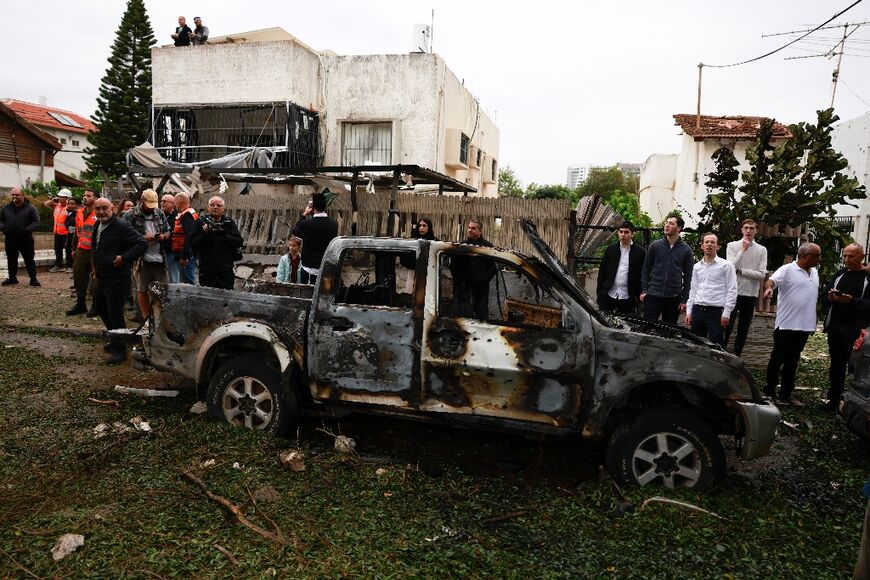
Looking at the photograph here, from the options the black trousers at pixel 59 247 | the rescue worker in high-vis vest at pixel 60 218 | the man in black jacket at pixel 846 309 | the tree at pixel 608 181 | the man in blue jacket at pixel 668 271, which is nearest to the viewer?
the man in black jacket at pixel 846 309

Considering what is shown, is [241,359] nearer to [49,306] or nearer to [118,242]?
[118,242]

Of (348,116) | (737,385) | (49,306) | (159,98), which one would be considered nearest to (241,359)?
(737,385)

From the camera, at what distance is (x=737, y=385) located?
4043 mm

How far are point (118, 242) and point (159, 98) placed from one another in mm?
14231

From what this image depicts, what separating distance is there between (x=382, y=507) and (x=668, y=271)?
500cm

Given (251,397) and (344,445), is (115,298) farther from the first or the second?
(344,445)

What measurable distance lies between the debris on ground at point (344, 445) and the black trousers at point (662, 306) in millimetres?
4366

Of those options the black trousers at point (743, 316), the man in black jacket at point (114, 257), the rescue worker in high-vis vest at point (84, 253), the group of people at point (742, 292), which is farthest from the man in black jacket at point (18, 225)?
the black trousers at point (743, 316)

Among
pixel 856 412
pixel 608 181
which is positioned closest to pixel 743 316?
pixel 856 412

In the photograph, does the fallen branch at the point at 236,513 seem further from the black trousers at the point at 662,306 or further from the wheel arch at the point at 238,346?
the black trousers at the point at 662,306

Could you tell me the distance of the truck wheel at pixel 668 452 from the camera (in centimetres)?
405

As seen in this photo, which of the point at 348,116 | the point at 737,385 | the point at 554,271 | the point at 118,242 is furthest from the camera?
the point at 348,116

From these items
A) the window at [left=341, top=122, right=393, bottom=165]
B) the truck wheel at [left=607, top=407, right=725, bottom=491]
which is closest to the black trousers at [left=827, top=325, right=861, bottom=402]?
the truck wheel at [left=607, top=407, right=725, bottom=491]

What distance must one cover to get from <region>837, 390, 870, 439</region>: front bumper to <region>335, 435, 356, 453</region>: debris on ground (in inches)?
162
